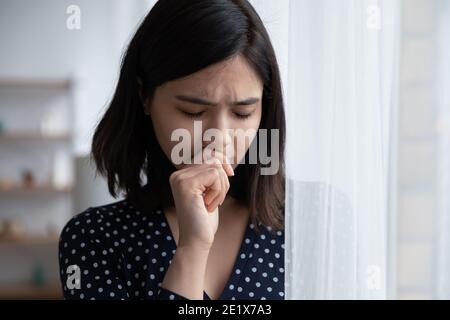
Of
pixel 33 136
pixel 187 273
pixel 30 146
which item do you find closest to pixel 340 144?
pixel 187 273

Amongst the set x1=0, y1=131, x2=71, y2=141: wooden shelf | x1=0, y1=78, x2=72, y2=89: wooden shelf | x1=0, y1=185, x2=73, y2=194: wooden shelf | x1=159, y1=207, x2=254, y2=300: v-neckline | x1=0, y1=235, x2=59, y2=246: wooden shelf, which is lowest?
x1=0, y1=235, x2=59, y2=246: wooden shelf

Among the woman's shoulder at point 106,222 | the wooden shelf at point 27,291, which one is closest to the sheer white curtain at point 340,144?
the woman's shoulder at point 106,222

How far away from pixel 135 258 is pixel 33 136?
2954 mm

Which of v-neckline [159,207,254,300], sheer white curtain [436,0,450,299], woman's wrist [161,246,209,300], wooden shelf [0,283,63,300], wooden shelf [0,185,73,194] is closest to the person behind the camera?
sheer white curtain [436,0,450,299]

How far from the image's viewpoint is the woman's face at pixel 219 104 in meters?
0.60

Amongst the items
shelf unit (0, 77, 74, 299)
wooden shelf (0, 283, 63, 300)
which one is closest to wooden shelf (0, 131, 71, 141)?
shelf unit (0, 77, 74, 299)

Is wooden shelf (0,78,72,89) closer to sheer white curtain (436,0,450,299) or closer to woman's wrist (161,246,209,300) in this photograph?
woman's wrist (161,246,209,300)

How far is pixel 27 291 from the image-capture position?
350 centimetres

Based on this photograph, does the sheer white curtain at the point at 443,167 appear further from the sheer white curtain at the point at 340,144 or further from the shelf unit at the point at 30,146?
the shelf unit at the point at 30,146

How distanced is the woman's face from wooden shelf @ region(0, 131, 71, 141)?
300 centimetres

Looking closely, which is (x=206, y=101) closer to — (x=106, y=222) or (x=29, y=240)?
(x=106, y=222)

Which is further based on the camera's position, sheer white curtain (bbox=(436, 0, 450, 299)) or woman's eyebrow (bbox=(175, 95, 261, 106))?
woman's eyebrow (bbox=(175, 95, 261, 106))

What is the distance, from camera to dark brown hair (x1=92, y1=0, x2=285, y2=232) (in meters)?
0.63
